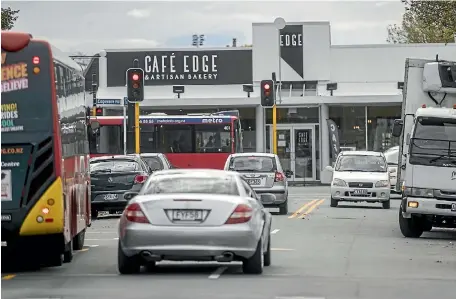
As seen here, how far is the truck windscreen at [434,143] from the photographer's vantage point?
23281mm

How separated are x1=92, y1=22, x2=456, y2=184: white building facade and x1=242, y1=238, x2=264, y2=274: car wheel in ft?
131

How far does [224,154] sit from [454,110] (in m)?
24.3

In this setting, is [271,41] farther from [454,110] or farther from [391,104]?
[454,110]

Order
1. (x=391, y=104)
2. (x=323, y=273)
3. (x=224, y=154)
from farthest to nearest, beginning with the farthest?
(x=391, y=104) → (x=224, y=154) → (x=323, y=273)

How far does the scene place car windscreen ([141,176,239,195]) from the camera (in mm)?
15492

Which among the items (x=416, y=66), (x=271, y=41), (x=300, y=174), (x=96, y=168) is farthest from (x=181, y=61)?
(x=416, y=66)

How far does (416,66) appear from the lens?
2483 centimetres

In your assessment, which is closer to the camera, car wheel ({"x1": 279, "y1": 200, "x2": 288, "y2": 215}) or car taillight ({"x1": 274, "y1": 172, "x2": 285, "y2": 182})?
car taillight ({"x1": 274, "y1": 172, "x2": 285, "y2": 182})

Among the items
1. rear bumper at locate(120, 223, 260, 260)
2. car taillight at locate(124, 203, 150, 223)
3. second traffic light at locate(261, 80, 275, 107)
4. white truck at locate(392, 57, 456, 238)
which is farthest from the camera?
second traffic light at locate(261, 80, 275, 107)

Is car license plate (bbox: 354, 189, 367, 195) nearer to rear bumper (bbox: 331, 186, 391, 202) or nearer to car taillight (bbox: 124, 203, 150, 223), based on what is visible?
rear bumper (bbox: 331, 186, 391, 202)

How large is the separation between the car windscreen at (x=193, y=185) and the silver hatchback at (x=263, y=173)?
15.0 metres

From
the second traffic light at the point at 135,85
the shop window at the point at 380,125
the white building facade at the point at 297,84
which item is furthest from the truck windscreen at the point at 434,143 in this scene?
the shop window at the point at 380,125

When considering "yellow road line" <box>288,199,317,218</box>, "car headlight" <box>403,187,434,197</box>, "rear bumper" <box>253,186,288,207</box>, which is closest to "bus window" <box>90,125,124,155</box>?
"yellow road line" <box>288,199,317,218</box>

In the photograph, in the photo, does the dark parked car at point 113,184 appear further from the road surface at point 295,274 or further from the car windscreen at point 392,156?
the car windscreen at point 392,156
